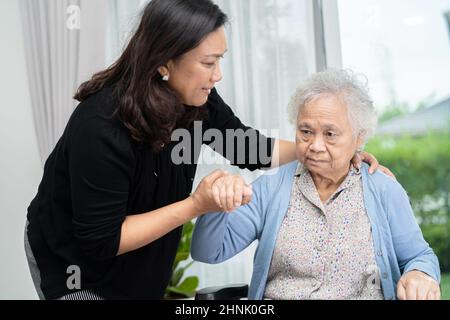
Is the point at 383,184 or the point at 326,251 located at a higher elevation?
the point at 383,184

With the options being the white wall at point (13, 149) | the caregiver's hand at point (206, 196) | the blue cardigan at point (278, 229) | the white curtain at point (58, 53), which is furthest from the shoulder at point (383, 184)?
the white wall at point (13, 149)

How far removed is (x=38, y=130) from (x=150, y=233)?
1687mm

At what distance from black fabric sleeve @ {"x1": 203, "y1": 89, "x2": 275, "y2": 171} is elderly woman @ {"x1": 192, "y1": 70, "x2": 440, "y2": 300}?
0.13 m

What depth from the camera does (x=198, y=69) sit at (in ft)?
4.99

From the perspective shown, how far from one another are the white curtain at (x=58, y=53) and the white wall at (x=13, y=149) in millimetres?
92

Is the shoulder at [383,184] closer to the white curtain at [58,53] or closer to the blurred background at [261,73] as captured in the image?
the blurred background at [261,73]

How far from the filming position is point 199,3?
4.96 ft

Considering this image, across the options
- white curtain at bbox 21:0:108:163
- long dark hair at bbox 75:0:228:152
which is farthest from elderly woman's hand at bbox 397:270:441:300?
white curtain at bbox 21:0:108:163

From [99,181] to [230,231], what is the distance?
1.84 feet

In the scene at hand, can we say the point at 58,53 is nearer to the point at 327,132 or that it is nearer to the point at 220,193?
the point at 327,132

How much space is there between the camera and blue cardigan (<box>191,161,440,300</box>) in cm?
178

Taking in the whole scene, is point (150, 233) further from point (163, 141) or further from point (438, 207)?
point (438, 207)

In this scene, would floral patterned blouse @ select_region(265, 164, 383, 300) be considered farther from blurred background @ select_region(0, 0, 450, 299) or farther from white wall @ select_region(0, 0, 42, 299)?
white wall @ select_region(0, 0, 42, 299)

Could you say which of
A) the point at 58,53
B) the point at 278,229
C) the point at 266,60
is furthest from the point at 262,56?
the point at 278,229
